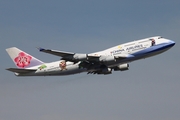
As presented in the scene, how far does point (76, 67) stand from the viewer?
68.8 metres

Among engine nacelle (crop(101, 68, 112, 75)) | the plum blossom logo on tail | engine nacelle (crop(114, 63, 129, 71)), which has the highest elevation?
the plum blossom logo on tail

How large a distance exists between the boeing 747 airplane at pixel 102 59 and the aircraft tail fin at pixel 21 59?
168 cm

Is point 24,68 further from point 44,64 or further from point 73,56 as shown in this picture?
point 73,56

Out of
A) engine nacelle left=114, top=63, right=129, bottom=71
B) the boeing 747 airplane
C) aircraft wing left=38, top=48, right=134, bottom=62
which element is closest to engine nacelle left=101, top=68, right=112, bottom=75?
the boeing 747 airplane

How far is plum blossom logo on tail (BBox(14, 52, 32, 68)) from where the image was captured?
75875mm

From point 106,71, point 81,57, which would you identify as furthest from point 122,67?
point 81,57

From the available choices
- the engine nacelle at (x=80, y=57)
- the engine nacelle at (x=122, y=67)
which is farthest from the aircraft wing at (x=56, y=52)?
the engine nacelle at (x=122, y=67)

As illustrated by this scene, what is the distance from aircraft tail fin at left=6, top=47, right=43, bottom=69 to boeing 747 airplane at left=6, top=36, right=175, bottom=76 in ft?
5.52

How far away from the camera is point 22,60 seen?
252 feet

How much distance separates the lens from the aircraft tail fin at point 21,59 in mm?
75250

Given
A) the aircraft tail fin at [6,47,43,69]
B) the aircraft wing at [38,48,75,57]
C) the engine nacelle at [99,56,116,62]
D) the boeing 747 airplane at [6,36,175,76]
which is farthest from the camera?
the aircraft tail fin at [6,47,43,69]

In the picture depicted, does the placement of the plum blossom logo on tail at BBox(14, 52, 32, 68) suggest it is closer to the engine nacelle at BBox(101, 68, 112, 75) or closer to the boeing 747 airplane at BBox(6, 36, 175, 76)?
the boeing 747 airplane at BBox(6, 36, 175, 76)

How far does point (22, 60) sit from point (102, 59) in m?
18.3

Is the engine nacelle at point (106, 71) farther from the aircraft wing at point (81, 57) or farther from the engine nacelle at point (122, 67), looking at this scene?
the engine nacelle at point (122, 67)
